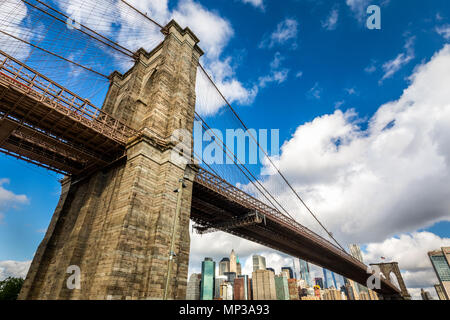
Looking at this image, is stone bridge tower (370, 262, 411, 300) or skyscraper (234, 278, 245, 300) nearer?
stone bridge tower (370, 262, 411, 300)

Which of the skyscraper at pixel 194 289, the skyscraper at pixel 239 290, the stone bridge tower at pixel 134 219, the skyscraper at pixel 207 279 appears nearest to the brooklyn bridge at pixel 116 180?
the stone bridge tower at pixel 134 219

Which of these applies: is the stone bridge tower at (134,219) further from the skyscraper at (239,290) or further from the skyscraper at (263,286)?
the skyscraper at (239,290)

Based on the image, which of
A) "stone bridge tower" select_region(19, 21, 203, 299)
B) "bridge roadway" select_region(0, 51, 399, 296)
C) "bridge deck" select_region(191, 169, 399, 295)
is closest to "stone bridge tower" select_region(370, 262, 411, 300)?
"bridge deck" select_region(191, 169, 399, 295)

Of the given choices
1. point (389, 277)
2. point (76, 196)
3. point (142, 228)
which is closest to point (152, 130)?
point (142, 228)

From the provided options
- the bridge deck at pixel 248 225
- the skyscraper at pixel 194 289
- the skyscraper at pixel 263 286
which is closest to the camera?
the bridge deck at pixel 248 225

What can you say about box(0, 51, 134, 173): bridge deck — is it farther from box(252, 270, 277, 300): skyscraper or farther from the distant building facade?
the distant building facade
